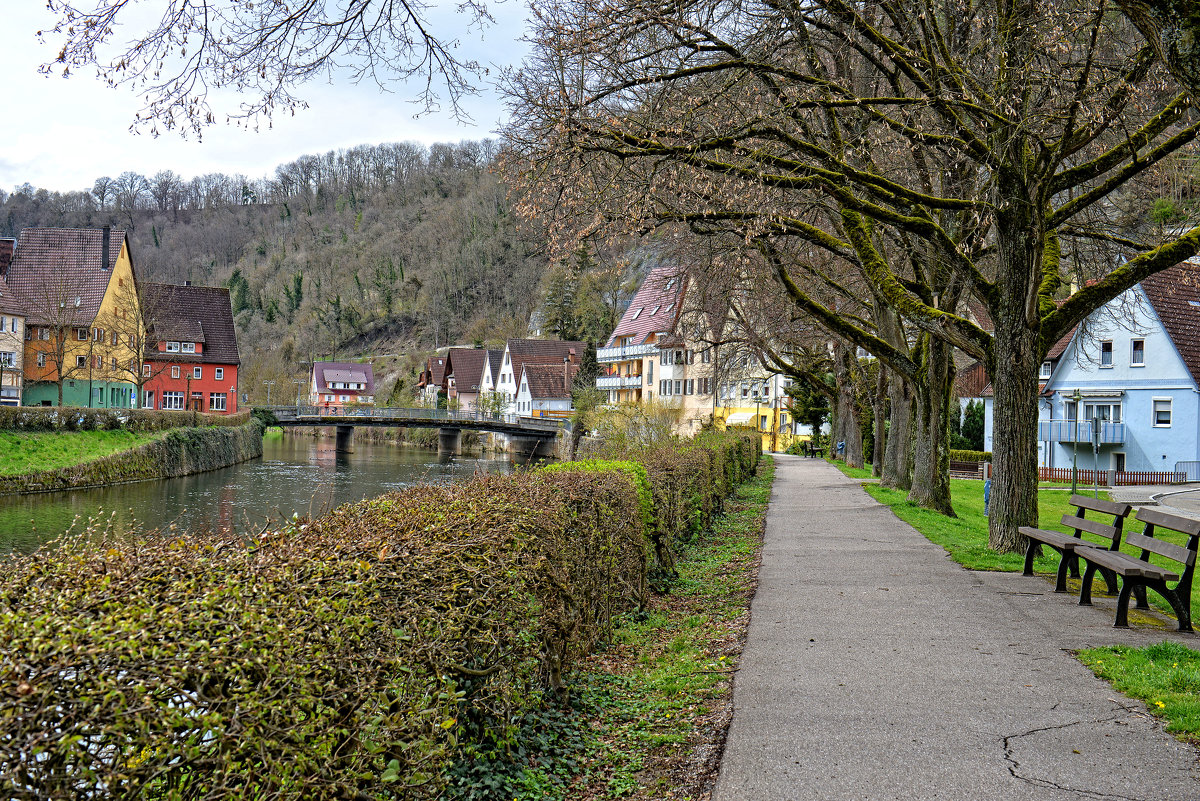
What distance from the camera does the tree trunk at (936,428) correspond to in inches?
766

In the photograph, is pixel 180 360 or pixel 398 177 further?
pixel 398 177

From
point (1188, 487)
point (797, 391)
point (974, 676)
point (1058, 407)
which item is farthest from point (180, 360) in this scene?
point (974, 676)

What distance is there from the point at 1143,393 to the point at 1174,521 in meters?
42.3

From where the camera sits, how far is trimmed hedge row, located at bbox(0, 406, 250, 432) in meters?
37.2

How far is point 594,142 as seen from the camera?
1094 cm

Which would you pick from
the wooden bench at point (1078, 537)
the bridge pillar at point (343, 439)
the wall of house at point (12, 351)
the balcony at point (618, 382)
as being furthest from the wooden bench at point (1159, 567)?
the balcony at point (618, 382)

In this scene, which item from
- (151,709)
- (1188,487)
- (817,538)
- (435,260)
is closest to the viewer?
(151,709)

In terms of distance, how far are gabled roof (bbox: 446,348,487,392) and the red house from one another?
41025 mm

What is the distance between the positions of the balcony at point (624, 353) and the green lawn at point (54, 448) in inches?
1809

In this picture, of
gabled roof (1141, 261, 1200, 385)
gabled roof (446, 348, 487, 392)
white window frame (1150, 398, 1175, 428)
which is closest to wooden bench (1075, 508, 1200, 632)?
gabled roof (1141, 261, 1200, 385)

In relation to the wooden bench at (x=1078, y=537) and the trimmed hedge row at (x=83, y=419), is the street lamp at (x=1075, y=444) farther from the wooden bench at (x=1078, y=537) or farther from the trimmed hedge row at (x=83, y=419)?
the trimmed hedge row at (x=83, y=419)

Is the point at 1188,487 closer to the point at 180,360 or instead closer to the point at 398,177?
the point at 180,360

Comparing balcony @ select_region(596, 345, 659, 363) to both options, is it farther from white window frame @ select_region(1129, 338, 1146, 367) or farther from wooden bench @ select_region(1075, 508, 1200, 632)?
wooden bench @ select_region(1075, 508, 1200, 632)

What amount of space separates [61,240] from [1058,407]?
207 ft
